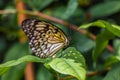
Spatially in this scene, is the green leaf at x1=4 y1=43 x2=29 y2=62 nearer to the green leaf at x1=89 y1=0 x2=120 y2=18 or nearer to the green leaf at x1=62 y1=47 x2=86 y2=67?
the green leaf at x1=89 y1=0 x2=120 y2=18

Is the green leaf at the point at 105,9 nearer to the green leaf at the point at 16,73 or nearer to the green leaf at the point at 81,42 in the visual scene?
the green leaf at the point at 81,42

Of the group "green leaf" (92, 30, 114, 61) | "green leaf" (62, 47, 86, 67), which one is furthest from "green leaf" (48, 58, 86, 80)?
"green leaf" (92, 30, 114, 61)

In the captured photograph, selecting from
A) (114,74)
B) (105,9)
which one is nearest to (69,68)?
(114,74)

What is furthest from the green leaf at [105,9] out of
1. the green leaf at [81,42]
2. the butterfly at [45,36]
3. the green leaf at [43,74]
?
the butterfly at [45,36]

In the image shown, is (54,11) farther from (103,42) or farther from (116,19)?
(103,42)

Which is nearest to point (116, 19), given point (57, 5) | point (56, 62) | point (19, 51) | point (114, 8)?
point (114, 8)
